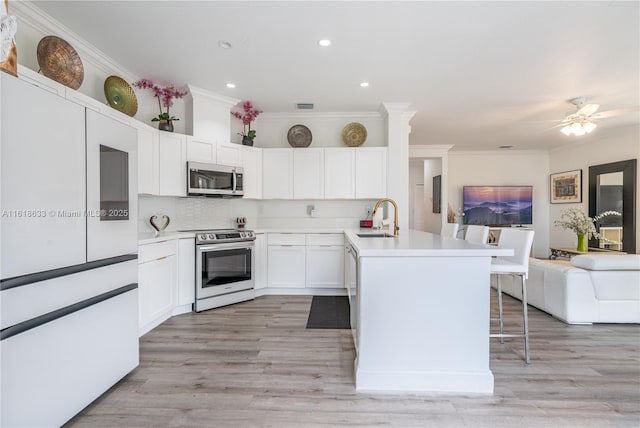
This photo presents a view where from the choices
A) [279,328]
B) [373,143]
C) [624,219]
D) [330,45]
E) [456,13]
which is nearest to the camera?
[456,13]

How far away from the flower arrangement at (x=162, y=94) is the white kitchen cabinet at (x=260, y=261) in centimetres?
179

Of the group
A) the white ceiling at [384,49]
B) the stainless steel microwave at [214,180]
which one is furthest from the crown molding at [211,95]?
the stainless steel microwave at [214,180]

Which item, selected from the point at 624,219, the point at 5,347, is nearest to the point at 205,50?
the point at 5,347

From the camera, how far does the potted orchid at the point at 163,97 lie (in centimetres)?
346

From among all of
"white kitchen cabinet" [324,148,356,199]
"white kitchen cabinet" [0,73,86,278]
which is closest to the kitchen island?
"white kitchen cabinet" [0,73,86,278]

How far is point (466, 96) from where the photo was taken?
3867 millimetres

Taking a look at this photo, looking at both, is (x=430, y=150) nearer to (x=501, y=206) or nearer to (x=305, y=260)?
(x=501, y=206)

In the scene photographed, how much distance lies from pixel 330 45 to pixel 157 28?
56.4 inches

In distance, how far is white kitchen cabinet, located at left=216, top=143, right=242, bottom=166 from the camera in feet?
12.9

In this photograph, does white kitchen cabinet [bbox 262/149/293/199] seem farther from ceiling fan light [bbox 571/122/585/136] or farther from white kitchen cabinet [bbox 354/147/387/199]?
ceiling fan light [bbox 571/122/585/136]

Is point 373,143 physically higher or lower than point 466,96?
lower

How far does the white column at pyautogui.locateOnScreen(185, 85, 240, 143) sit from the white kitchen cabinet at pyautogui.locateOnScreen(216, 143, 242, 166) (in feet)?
0.27

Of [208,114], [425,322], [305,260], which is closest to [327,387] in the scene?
[425,322]

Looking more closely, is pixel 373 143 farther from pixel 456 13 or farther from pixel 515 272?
pixel 515 272
